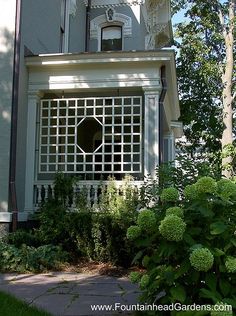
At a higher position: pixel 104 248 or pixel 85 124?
pixel 85 124

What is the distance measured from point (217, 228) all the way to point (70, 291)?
116 inches

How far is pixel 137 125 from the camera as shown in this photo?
9.58m

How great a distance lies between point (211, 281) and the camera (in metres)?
3.47

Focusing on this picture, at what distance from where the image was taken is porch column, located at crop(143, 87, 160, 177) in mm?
9305

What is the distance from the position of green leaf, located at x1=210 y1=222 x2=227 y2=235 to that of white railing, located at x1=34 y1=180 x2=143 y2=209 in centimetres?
527

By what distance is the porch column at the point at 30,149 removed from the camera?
960cm

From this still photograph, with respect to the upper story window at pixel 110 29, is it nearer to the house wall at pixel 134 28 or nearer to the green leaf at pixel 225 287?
the house wall at pixel 134 28

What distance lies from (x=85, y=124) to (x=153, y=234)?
979 centimetres

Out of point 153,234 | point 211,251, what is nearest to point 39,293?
point 153,234

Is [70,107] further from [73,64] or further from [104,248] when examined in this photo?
[104,248]

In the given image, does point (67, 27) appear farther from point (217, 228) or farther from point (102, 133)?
point (217, 228)

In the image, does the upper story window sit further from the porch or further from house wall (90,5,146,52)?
the porch

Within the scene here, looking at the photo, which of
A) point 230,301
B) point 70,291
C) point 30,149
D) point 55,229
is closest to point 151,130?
point 30,149

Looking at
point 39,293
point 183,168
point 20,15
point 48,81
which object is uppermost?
point 20,15
